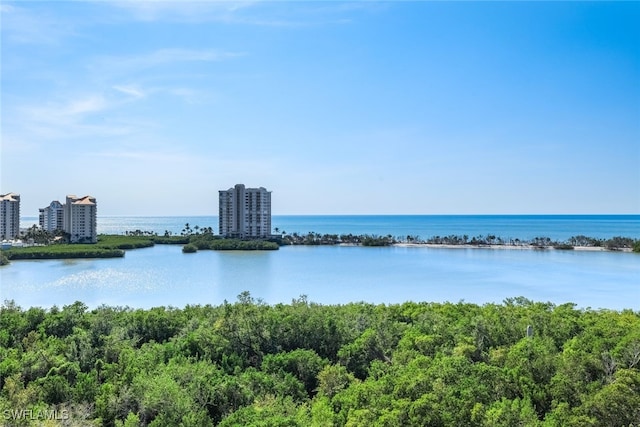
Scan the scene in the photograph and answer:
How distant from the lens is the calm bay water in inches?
651

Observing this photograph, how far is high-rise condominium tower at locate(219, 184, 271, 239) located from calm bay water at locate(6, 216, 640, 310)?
13.3 metres

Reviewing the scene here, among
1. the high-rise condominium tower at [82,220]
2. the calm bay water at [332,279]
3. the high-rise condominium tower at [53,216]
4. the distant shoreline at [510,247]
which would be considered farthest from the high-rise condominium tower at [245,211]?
the high-rise condominium tower at [53,216]

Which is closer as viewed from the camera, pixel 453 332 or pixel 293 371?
pixel 293 371

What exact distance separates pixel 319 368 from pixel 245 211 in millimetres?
38065

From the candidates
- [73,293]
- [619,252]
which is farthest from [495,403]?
[619,252]

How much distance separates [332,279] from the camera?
20719 mm

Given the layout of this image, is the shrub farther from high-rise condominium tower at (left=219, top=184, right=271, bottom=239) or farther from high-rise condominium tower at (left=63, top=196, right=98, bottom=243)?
high-rise condominium tower at (left=63, top=196, right=98, bottom=243)

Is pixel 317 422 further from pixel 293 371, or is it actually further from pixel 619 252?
pixel 619 252

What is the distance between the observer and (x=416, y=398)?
19.2ft

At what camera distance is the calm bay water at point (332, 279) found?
16.5m

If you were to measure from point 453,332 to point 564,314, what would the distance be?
295cm

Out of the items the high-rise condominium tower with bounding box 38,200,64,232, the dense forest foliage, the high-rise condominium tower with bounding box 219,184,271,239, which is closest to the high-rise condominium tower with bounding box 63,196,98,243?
the high-rise condominium tower with bounding box 38,200,64,232

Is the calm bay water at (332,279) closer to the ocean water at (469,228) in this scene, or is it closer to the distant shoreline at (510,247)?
the distant shoreline at (510,247)

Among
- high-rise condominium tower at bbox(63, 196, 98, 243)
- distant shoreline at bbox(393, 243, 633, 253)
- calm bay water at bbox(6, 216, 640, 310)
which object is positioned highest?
high-rise condominium tower at bbox(63, 196, 98, 243)
